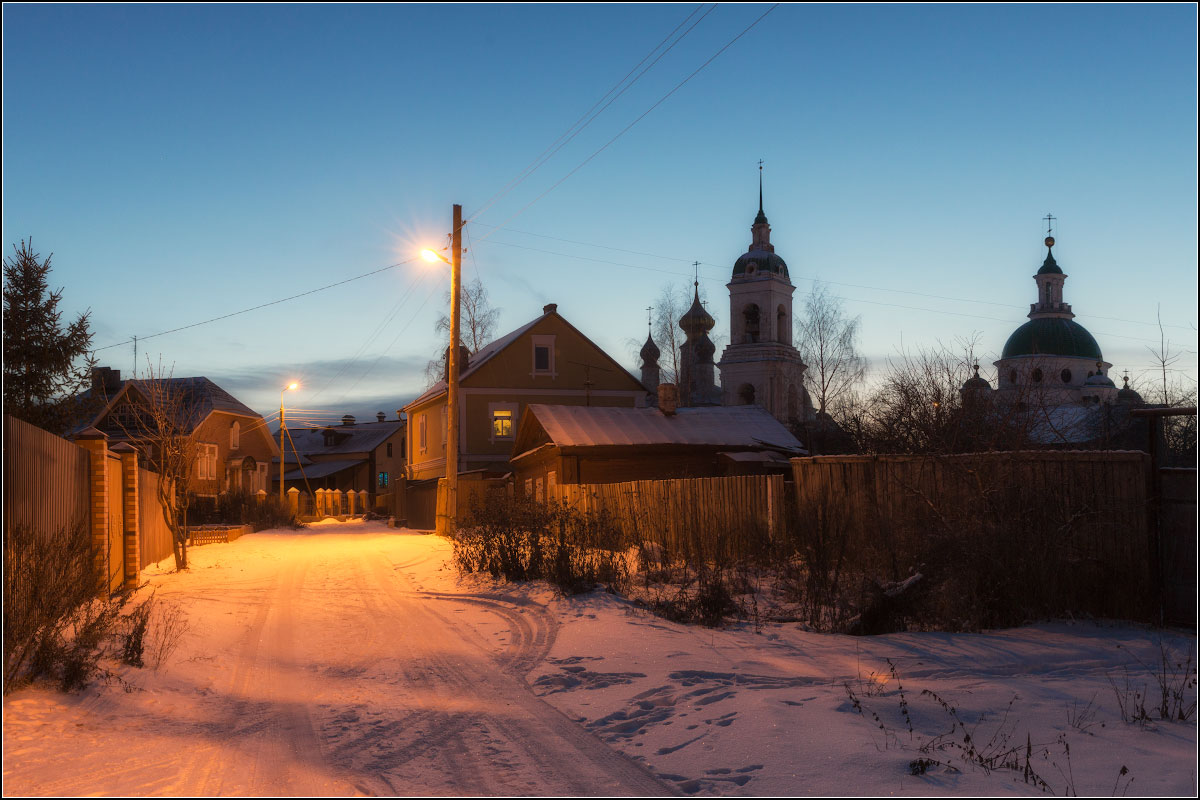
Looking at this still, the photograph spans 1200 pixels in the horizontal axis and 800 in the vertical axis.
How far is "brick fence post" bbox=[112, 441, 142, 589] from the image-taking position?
1341 centimetres

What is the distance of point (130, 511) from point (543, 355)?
2768cm

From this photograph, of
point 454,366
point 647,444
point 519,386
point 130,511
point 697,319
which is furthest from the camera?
point 697,319

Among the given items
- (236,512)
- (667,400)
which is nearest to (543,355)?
(667,400)

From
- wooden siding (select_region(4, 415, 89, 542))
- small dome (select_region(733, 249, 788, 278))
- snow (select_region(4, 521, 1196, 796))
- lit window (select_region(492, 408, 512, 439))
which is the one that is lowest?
snow (select_region(4, 521, 1196, 796))

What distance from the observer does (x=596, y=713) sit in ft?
22.1

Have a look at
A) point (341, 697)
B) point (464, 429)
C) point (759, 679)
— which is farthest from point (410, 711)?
point (464, 429)

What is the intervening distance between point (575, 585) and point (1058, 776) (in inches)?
306

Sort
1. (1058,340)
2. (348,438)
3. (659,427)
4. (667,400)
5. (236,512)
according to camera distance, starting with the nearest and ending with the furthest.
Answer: (659,427), (667,400), (236,512), (1058,340), (348,438)

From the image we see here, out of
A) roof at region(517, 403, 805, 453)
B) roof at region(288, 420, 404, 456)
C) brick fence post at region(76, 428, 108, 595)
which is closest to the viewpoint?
brick fence post at region(76, 428, 108, 595)

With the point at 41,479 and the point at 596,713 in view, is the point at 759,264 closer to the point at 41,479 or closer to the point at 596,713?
the point at 41,479

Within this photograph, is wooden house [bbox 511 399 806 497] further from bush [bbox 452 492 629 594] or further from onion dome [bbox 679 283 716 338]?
onion dome [bbox 679 283 716 338]

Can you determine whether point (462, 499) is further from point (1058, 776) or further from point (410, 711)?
point (1058, 776)

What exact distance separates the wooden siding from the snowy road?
1940mm

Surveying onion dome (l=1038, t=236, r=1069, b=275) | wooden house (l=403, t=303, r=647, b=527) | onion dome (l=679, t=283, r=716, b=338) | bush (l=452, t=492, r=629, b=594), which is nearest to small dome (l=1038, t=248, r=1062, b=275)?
onion dome (l=1038, t=236, r=1069, b=275)
